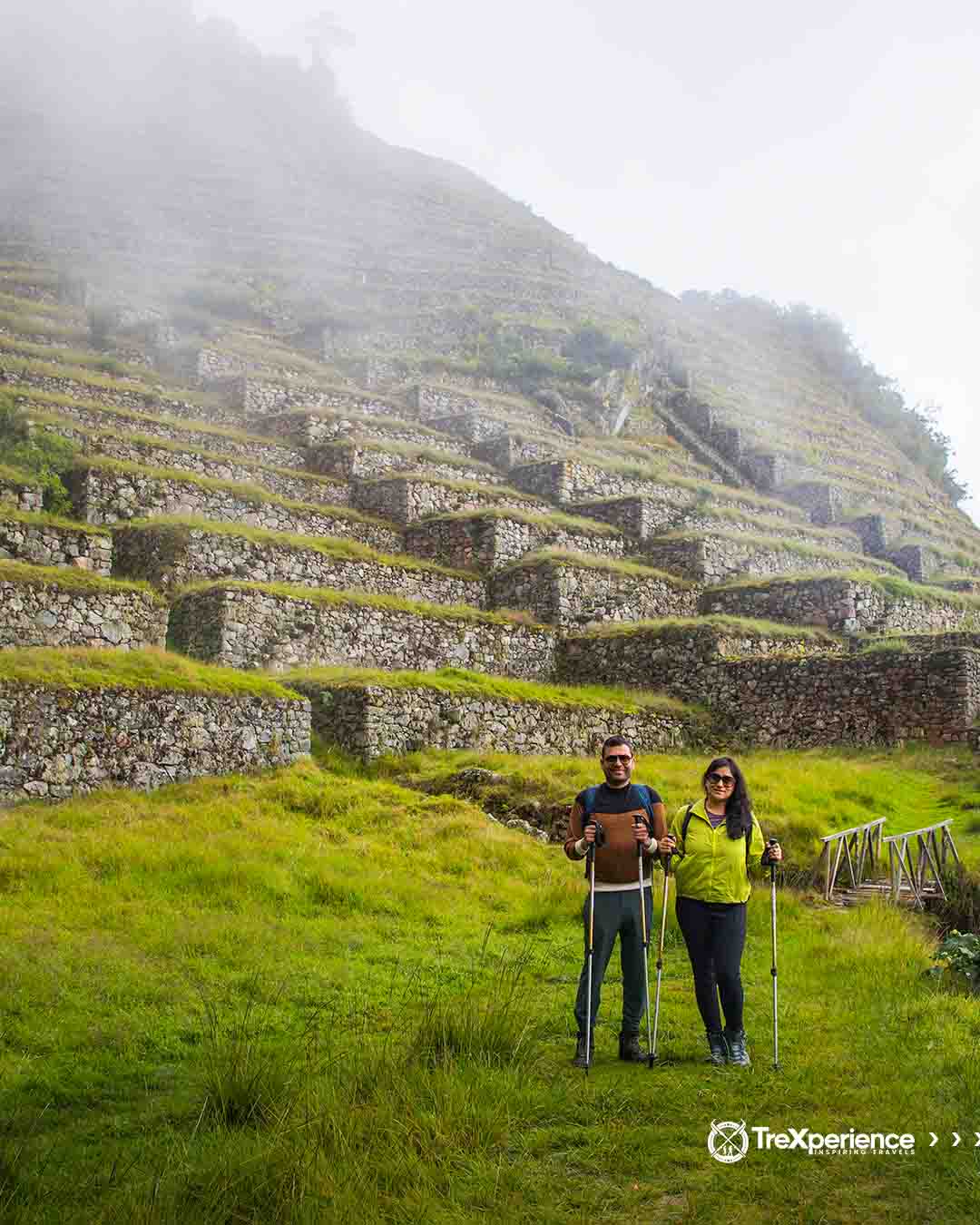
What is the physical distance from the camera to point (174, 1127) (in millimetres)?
5293

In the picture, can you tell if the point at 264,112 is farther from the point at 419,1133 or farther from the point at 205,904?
the point at 419,1133

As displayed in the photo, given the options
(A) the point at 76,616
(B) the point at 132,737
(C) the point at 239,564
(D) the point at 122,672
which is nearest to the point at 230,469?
(C) the point at 239,564

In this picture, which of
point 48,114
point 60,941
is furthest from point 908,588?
point 48,114

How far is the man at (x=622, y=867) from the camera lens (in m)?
6.69

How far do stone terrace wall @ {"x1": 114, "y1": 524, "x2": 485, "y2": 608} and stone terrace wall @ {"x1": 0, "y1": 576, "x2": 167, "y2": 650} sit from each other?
2142mm

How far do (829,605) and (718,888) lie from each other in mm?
18203

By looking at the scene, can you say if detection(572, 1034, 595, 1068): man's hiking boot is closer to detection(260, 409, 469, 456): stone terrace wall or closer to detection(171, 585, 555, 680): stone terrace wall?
detection(171, 585, 555, 680): stone terrace wall

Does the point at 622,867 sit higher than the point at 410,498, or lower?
lower

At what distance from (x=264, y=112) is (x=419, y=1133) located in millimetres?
71181

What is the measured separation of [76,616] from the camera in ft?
51.1

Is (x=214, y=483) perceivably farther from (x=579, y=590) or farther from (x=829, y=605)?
(x=829, y=605)

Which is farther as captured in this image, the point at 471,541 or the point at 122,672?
the point at 471,541

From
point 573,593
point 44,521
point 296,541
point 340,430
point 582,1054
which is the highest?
point 340,430

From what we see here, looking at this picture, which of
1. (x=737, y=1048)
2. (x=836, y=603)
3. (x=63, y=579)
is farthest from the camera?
(x=836, y=603)
